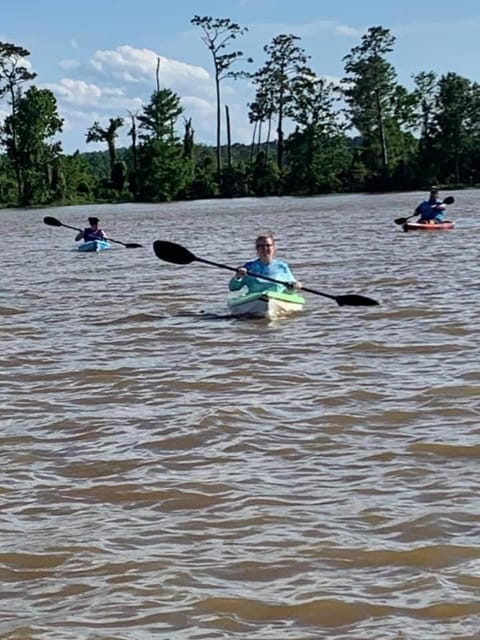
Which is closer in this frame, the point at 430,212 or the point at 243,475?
the point at 243,475

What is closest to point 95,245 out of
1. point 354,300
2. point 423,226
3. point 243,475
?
point 423,226

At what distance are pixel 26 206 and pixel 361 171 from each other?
1002 inches

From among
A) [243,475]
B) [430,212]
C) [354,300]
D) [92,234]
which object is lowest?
[243,475]

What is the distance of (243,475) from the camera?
641 cm

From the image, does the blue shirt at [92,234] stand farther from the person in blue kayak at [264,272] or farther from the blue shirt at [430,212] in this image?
the person in blue kayak at [264,272]

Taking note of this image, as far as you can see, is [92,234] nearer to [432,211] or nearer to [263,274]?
[432,211]

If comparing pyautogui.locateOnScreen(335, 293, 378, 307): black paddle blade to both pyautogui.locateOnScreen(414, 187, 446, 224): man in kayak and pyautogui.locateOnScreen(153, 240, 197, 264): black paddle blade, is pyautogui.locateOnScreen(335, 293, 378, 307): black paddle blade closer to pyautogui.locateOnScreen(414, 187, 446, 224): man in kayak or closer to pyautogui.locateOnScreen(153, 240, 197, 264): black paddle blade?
pyautogui.locateOnScreen(153, 240, 197, 264): black paddle blade

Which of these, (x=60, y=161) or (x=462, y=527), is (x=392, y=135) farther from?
(x=462, y=527)

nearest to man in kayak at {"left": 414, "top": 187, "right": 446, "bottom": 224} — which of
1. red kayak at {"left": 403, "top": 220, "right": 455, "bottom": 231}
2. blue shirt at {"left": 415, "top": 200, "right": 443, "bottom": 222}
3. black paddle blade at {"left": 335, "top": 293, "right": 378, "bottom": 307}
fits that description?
blue shirt at {"left": 415, "top": 200, "right": 443, "bottom": 222}

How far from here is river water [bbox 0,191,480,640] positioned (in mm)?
4609

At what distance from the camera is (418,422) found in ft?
24.4

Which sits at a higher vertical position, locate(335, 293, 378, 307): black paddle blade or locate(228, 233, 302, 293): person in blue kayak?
locate(228, 233, 302, 293): person in blue kayak

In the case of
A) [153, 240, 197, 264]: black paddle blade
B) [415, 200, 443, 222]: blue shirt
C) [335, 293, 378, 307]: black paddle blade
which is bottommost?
[335, 293, 378, 307]: black paddle blade

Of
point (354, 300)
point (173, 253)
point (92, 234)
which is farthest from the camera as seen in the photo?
point (92, 234)
